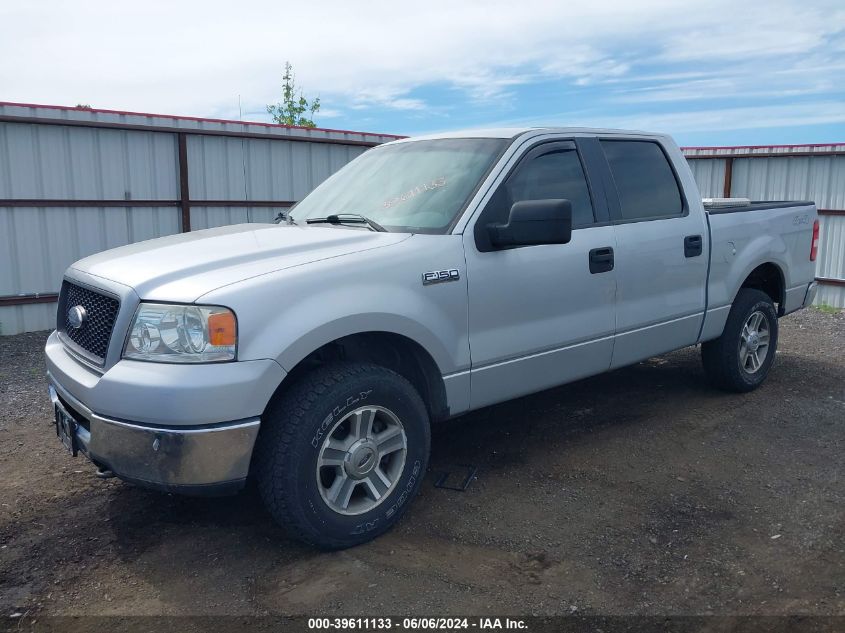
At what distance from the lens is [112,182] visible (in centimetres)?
1026

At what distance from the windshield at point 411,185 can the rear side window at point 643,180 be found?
105cm

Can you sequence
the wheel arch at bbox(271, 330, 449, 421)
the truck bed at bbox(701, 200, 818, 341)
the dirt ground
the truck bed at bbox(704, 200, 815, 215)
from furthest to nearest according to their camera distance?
the truck bed at bbox(704, 200, 815, 215) → the truck bed at bbox(701, 200, 818, 341) → the wheel arch at bbox(271, 330, 449, 421) → the dirt ground

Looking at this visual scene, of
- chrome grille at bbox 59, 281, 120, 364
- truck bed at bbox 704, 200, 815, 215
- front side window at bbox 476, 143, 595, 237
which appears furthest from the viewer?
truck bed at bbox 704, 200, 815, 215

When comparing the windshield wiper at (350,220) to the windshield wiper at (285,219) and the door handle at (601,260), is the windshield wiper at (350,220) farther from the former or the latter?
the door handle at (601,260)

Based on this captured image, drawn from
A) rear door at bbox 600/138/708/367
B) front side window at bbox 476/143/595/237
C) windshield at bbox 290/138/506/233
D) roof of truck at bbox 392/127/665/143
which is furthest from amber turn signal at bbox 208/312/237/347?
rear door at bbox 600/138/708/367

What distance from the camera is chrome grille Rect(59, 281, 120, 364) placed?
11.1 ft

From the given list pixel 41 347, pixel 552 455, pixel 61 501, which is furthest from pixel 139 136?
pixel 552 455

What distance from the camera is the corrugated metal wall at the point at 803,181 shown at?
42.9 feet

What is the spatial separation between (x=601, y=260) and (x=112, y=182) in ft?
26.1

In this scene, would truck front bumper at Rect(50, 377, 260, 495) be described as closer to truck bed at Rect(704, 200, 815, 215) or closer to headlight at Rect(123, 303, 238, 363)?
headlight at Rect(123, 303, 238, 363)

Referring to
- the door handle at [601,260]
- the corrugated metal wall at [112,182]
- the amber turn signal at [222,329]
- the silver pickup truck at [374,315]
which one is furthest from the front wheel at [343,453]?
the corrugated metal wall at [112,182]

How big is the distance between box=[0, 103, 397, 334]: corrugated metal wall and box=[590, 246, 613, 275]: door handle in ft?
25.8

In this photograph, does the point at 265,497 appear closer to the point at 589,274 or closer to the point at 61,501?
the point at 61,501

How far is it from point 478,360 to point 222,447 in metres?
1.43
